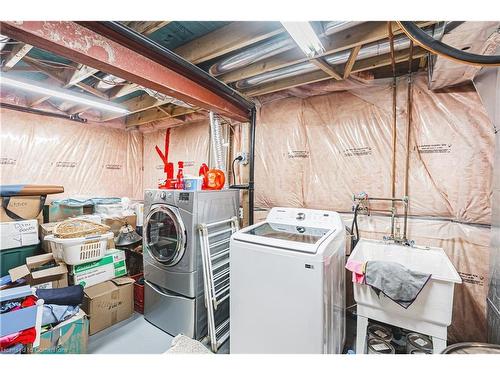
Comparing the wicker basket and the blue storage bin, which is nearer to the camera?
the blue storage bin

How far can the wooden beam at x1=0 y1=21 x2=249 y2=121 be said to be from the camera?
42.1 inches

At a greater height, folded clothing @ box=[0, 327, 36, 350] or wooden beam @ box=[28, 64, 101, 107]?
wooden beam @ box=[28, 64, 101, 107]

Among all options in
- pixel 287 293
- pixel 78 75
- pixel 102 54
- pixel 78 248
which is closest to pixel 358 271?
pixel 287 293

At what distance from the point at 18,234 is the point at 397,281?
3.77 meters

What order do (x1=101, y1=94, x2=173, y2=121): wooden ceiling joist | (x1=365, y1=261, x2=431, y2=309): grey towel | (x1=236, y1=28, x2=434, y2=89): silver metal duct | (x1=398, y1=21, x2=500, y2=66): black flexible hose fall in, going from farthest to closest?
(x1=101, y1=94, x2=173, y2=121): wooden ceiling joist
(x1=236, y1=28, x2=434, y2=89): silver metal duct
(x1=365, y1=261, x2=431, y2=309): grey towel
(x1=398, y1=21, x2=500, y2=66): black flexible hose

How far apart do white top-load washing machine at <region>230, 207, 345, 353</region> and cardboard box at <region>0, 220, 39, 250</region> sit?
257 centimetres

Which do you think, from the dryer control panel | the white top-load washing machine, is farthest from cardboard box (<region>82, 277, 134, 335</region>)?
the dryer control panel

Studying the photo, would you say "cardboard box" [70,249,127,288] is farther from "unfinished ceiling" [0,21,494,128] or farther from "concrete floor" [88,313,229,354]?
"unfinished ceiling" [0,21,494,128]

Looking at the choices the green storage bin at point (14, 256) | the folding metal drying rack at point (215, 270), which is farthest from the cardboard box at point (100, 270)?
the folding metal drying rack at point (215, 270)

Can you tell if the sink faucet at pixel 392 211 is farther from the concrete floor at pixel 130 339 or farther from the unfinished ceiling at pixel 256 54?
the concrete floor at pixel 130 339

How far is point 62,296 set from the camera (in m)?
1.90

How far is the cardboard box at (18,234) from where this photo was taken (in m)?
2.39

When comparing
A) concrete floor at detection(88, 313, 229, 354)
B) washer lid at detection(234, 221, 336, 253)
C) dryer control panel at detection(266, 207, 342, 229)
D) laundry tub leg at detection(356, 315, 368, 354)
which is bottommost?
concrete floor at detection(88, 313, 229, 354)
